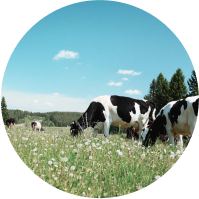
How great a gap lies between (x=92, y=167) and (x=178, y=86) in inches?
104

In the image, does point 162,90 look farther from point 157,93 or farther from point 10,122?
point 10,122

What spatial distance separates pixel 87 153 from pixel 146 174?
1480 mm

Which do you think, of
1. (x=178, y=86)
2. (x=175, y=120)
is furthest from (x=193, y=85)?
(x=175, y=120)

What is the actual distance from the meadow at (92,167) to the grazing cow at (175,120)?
1536 millimetres

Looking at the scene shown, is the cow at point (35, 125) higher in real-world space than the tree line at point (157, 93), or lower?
lower

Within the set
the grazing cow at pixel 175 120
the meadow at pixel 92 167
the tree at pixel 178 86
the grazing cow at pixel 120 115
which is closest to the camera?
the meadow at pixel 92 167

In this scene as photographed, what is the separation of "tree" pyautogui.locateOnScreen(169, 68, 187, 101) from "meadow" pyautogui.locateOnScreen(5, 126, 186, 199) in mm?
1430

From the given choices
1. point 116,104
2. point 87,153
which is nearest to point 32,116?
point 87,153

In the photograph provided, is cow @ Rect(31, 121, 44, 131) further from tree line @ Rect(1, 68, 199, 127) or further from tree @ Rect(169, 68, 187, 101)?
tree @ Rect(169, 68, 187, 101)

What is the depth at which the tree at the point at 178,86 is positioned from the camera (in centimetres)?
444

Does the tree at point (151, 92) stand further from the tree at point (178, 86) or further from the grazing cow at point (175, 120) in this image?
the grazing cow at point (175, 120)

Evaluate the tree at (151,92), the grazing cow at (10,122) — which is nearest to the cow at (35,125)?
the grazing cow at (10,122)

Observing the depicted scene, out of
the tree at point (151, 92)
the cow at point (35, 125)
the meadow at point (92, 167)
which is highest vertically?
the tree at point (151, 92)

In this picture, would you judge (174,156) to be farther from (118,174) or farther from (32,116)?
(32,116)
